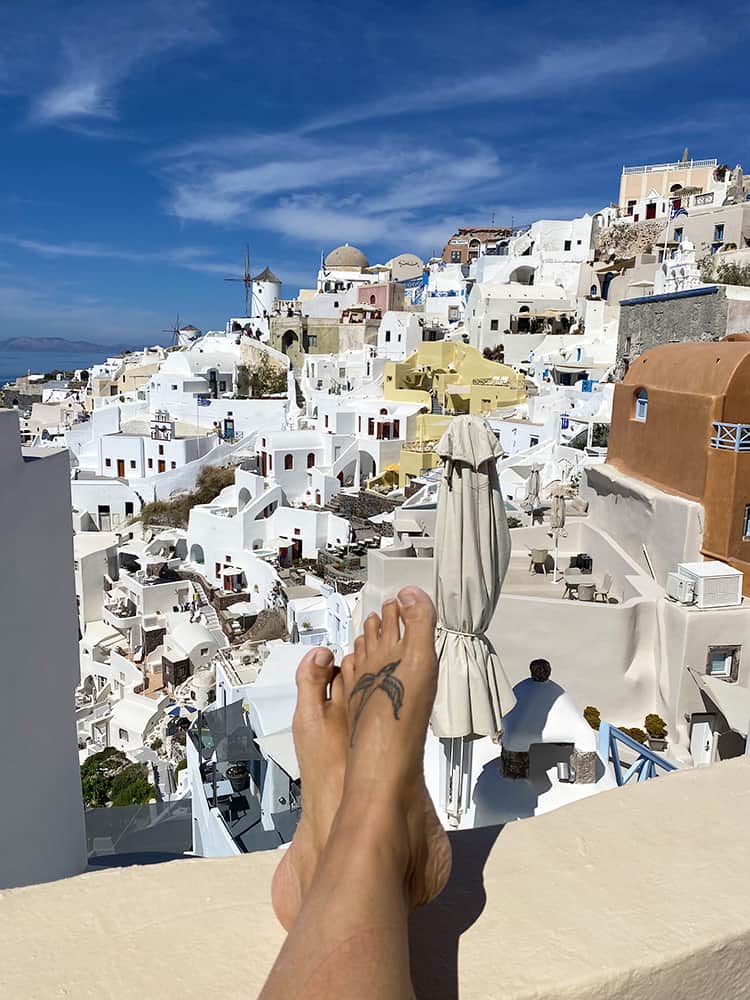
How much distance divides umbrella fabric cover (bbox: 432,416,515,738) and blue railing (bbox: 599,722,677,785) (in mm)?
929

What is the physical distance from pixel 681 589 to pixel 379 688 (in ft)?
21.7

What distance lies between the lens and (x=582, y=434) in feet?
75.4

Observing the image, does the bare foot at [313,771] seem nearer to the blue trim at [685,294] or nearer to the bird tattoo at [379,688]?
the bird tattoo at [379,688]

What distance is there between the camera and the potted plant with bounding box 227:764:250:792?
6770 millimetres

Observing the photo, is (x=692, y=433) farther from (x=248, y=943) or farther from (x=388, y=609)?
(x=248, y=943)

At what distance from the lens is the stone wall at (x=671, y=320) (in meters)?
16.9

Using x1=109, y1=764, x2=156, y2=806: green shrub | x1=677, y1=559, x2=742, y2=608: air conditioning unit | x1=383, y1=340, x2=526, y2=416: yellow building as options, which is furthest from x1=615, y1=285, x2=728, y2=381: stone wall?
x1=109, y1=764, x2=156, y2=806: green shrub

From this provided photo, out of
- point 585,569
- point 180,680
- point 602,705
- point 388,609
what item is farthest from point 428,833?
point 180,680

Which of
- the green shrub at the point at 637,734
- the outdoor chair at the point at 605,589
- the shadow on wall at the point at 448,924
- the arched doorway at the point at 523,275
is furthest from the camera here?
the arched doorway at the point at 523,275

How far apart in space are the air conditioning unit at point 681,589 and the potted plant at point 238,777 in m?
4.71

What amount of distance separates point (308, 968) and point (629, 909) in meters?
0.68

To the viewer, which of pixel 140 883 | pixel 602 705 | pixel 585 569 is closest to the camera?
pixel 140 883

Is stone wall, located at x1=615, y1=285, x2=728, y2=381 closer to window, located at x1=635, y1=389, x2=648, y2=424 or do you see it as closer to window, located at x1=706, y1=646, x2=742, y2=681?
window, located at x1=635, y1=389, x2=648, y2=424

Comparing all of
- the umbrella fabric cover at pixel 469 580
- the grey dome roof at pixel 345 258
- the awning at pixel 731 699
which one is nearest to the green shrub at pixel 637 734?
the awning at pixel 731 699
